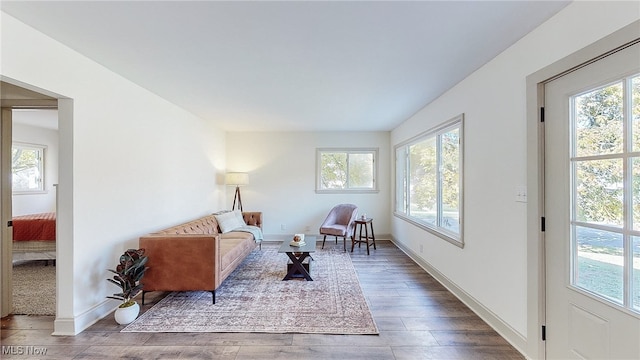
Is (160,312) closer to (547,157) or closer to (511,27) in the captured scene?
(547,157)

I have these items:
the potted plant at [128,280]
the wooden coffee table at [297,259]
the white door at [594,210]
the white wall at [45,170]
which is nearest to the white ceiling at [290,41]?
the white door at [594,210]

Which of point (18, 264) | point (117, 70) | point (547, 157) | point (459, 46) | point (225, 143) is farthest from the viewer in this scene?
point (225, 143)

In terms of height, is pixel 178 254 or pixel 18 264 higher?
pixel 178 254

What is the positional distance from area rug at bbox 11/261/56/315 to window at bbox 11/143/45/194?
6.95 feet

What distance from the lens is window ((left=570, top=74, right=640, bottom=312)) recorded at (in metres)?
1.34

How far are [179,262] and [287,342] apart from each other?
1446 mm

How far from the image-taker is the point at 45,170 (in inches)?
218

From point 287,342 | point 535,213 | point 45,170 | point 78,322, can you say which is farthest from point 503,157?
point 45,170

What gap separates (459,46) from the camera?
2.13 m

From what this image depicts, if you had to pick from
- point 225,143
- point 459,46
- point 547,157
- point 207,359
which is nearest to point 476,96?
point 459,46

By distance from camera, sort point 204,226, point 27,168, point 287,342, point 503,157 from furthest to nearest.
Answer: point 27,168 < point 204,226 < point 503,157 < point 287,342

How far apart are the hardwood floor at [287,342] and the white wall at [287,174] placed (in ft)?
10.8

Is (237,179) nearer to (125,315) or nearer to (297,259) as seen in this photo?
(297,259)

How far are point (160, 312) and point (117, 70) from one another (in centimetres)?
249
